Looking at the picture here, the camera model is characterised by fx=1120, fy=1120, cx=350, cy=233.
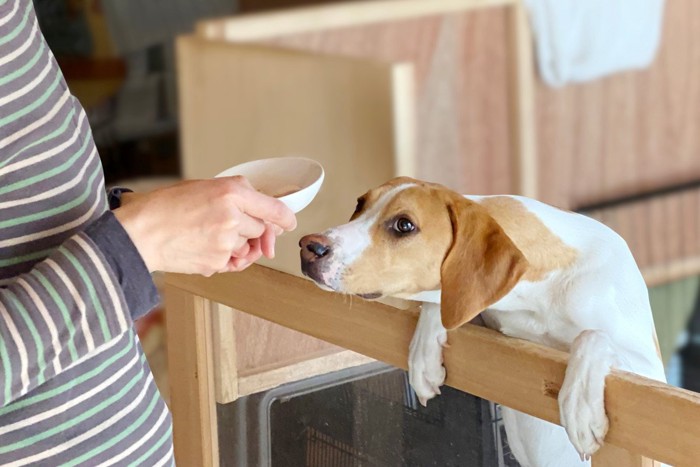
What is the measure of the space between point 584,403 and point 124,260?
0.28 meters

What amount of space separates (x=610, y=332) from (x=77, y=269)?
0.42 meters

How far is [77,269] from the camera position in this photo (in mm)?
647

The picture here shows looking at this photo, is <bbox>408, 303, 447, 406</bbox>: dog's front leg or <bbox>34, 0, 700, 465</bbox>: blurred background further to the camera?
<bbox>34, 0, 700, 465</bbox>: blurred background

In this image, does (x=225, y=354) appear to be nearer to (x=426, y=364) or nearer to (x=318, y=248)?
(x=318, y=248)

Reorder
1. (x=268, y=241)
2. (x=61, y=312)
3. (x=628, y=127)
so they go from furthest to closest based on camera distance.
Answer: (x=628, y=127) → (x=268, y=241) → (x=61, y=312)

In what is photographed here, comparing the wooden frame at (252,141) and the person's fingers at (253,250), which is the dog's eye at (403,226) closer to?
the wooden frame at (252,141)

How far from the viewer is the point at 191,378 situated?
3.26 feet

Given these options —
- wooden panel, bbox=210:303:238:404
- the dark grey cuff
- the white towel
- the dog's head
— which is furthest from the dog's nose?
the white towel

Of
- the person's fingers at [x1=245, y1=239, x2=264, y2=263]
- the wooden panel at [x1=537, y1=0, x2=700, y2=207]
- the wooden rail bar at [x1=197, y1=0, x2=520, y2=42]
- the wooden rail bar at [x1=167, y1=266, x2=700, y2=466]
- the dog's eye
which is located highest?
the wooden rail bar at [x1=197, y1=0, x2=520, y2=42]

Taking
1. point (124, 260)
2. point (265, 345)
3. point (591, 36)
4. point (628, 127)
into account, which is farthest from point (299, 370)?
point (628, 127)

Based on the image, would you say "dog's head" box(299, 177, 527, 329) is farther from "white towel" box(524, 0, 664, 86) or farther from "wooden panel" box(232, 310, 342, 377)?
"white towel" box(524, 0, 664, 86)

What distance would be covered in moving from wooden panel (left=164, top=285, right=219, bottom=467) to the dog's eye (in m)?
0.18

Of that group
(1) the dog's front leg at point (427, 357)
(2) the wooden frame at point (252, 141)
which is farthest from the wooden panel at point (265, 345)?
(1) the dog's front leg at point (427, 357)

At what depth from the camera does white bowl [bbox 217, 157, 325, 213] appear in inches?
31.6
